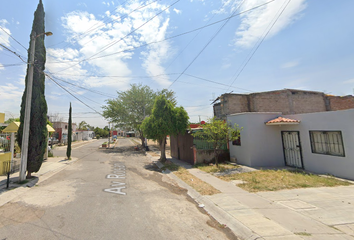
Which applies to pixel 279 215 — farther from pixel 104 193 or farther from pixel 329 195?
pixel 104 193

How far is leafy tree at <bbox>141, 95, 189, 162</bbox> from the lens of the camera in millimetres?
12094

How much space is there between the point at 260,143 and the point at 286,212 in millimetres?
6439

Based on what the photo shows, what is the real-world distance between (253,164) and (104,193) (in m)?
8.57

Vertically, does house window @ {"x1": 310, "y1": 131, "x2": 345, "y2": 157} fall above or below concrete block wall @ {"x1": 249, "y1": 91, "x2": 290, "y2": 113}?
below

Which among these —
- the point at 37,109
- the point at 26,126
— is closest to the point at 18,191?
the point at 26,126

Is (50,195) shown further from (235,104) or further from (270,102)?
(270,102)

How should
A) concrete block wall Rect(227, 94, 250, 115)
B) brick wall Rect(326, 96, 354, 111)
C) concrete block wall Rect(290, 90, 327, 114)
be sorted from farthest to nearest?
concrete block wall Rect(290, 90, 327, 114) → brick wall Rect(326, 96, 354, 111) → concrete block wall Rect(227, 94, 250, 115)

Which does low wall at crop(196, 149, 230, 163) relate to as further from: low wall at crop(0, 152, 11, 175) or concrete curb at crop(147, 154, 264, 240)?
low wall at crop(0, 152, 11, 175)

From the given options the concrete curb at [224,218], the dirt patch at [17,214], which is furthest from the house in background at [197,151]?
the dirt patch at [17,214]

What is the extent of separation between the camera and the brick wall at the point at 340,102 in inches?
659

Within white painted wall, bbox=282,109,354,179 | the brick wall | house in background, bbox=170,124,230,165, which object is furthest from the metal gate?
the brick wall

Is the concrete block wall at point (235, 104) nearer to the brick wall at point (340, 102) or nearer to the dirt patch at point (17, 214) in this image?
the brick wall at point (340, 102)

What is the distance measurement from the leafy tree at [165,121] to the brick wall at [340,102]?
58.5ft

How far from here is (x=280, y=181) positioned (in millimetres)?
7062
